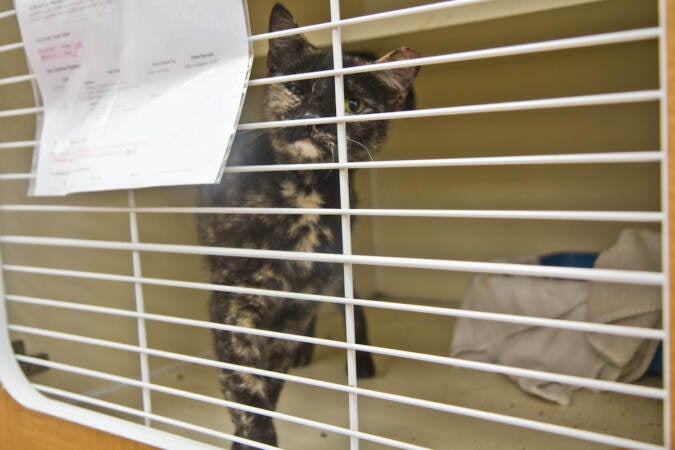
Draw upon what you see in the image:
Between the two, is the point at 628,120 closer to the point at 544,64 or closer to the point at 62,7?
the point at 544,64

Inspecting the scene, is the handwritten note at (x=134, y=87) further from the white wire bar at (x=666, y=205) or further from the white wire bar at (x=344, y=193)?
the white wire bar at (x=666, y=205)

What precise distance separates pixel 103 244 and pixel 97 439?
0.29m

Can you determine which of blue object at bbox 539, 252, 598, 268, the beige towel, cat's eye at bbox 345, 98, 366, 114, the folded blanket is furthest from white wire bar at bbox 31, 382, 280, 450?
blue object at bbox 539, 252, 598, 268

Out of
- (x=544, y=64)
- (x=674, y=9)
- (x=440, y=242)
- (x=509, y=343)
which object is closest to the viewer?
(x=674, y=9)

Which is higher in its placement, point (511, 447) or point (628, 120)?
point (628, 120)

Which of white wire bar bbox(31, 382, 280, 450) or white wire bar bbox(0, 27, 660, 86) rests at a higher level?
white wire bar bbox(0, 27, 660, 86)

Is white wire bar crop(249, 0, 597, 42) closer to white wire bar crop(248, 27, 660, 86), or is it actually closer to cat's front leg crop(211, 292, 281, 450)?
white wire bar crop(248, 27, 660, 86)

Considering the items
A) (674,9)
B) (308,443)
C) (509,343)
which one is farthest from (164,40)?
(509,343)

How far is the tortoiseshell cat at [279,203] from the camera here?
802 mm

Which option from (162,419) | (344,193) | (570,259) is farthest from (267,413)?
(570,259)

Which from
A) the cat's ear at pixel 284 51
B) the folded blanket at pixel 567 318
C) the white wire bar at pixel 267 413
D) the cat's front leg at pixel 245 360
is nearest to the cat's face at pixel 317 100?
the cat's ear at pixel 284 51

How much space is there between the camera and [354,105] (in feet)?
2.79

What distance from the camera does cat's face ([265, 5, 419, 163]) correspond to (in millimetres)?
771

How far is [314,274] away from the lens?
2.77 feet
